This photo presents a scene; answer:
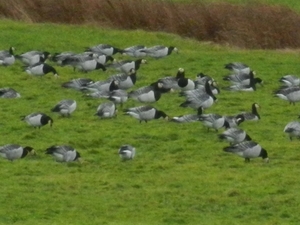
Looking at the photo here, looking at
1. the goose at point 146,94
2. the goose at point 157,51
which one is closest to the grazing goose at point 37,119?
the goose at point 146,94

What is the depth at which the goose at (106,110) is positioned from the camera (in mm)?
24531

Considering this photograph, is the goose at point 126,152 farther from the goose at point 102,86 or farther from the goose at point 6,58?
the goose at point 6,58

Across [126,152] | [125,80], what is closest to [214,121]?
[126,152]

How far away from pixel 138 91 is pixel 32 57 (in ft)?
17.3

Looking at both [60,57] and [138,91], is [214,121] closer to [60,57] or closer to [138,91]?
[138,91]

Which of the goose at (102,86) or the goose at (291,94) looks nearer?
the goose at (291,94)

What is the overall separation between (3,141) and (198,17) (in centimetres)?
1605

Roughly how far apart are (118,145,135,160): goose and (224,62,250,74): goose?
9.53 m

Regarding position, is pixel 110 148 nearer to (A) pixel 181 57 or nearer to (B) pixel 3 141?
→ (B) pixel 3 141

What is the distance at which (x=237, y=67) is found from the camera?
29969 millimetres

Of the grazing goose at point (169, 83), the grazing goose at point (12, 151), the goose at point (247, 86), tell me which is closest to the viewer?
the grazing goose at point (12, 151)

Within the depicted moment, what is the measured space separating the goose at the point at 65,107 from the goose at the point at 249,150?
5.24m

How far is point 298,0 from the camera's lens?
1960 inches

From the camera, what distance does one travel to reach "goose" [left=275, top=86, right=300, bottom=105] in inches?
1038
